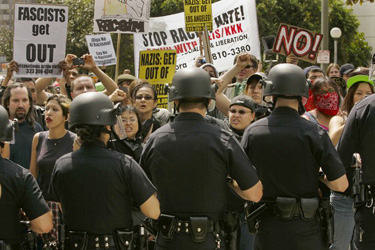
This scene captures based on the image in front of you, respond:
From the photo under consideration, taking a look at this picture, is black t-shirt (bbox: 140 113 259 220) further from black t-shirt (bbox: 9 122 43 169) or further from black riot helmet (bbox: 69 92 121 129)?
black t-shirt (bbox: 9 122 43 169)

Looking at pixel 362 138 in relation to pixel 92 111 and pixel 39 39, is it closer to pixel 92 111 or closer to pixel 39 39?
pixel 92 111

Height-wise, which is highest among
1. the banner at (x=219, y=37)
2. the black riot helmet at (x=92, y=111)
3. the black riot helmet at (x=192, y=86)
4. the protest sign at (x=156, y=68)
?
the banner at (x=219, y=37)

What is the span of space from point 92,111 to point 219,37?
950 cm

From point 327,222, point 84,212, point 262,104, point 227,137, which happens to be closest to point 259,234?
point 327,222

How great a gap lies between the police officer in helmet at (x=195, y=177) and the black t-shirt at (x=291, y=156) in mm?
466

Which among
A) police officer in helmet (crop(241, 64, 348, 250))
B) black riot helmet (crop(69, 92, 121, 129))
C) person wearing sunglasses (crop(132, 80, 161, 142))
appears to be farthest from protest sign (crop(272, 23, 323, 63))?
black riot helmet (crop(69, 92, 121, 129))

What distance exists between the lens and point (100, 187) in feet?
16.9

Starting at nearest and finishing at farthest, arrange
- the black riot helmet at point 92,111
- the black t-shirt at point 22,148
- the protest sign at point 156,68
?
the black riot helmet at point 92,111 < the black t-shirt at point 22,148 < the protest sign at point 156,68

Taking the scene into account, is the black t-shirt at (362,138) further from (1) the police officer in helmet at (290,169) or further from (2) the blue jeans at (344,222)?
(2) the blue jeans at (344,222)

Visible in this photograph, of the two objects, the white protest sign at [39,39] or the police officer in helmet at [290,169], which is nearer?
the police officer in helmet at [290,169]

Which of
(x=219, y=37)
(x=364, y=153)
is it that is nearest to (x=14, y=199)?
(x=364, y=153)

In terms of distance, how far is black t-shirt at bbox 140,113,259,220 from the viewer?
5445mm

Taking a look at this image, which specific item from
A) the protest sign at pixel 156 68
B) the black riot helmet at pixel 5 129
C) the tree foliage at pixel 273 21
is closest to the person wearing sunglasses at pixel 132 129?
the black riot helmet at pixel 5 129

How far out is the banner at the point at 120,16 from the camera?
36.3 ft
